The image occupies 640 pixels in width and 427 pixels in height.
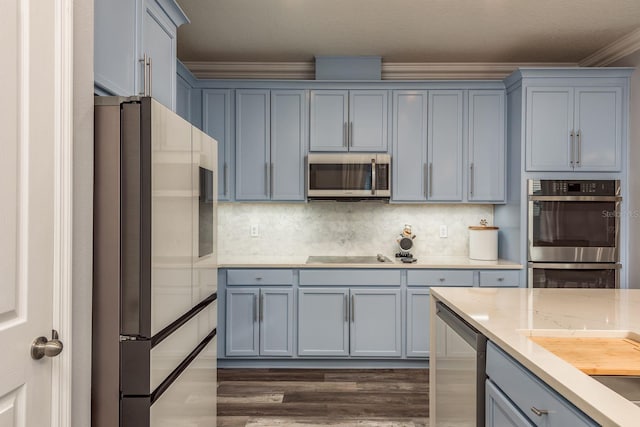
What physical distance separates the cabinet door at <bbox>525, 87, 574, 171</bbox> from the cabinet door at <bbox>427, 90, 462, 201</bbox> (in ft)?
1.76

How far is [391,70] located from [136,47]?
267 cm

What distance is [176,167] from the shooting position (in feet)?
5.48

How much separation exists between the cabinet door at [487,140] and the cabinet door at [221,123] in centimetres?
206

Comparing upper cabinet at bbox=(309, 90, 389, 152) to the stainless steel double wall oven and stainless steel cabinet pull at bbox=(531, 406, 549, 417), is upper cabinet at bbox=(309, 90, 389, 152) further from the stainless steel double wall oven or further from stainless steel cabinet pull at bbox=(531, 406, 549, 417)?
stainless steel cabinet pull at bbox=(531, 406, 549, 417)

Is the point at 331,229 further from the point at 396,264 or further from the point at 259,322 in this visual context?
the point at 259,322

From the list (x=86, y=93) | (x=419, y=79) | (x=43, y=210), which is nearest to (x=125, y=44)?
(x=86, y=93)

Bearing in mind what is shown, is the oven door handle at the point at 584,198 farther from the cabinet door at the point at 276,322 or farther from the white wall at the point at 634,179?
the cabinet door at the point at 276,322

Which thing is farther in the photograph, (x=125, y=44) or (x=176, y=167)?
(x=125, y=44)

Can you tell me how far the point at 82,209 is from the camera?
4.48 feet

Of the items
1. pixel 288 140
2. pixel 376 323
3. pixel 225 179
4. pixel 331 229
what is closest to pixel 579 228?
pixel 376 323

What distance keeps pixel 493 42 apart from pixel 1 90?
11.5ft

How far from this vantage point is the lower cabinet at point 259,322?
3598 millimetres

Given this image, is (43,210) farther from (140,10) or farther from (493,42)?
(493,42)

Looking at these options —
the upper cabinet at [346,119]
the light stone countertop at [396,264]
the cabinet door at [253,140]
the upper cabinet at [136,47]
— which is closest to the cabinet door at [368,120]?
the upper cabinet at [346,119]
